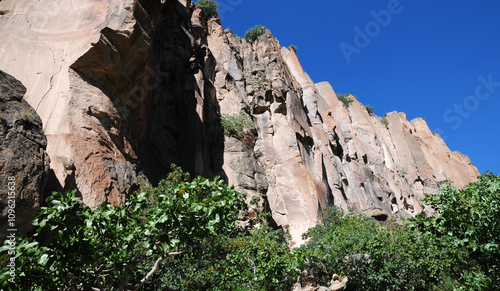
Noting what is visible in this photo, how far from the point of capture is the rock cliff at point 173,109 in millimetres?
11789

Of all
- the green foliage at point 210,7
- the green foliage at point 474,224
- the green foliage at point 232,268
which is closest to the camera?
the green foliage at point 474,224

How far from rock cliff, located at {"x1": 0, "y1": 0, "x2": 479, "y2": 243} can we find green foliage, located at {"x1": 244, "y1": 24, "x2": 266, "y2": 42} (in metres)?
1.15

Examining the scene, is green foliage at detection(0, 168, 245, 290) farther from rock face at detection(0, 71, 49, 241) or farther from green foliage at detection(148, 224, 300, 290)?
green foliage at detection(148, 224, 300, 290)

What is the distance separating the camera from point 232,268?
1170cm

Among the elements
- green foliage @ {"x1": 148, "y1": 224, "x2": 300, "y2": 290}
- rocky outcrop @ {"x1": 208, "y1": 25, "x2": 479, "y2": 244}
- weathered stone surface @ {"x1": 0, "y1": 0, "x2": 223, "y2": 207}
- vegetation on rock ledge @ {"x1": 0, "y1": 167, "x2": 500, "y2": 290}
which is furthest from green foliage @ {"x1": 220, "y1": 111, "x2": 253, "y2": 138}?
green foliage @ {"x1": 148, "y1": 224, "x2": 300, "y2": 290}

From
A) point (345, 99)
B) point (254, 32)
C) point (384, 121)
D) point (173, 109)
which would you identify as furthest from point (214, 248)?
point (384, 121)

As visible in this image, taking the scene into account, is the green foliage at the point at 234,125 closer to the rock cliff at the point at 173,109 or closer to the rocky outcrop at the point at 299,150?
the rock cliff at the point at 173,109

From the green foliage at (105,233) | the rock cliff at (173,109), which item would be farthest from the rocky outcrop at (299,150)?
the green foliage at (105,233)

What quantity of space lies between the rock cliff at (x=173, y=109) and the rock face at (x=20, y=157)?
49.4 inches

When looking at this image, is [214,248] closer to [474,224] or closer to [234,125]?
[474,224]

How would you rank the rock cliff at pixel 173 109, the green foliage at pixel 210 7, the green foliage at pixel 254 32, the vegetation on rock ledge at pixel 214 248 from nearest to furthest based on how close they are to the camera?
the vegetation on rock ledge at pixel 214 248
the rock cliff at pixel 173 109
the green foliage at pixel 210 7
the green foliage at pixel 254 32

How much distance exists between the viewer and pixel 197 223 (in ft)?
21.3

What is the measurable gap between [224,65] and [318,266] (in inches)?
787

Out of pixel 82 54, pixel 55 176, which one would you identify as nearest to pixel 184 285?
pixel 55 176
